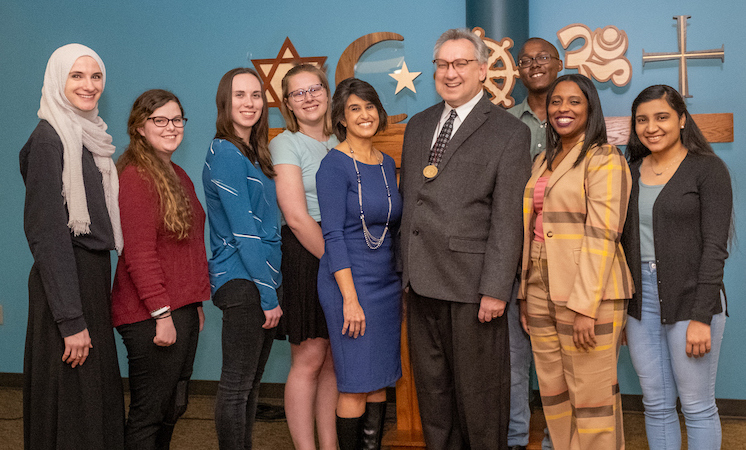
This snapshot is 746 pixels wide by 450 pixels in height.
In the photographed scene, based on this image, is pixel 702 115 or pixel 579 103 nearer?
pixel 579 103

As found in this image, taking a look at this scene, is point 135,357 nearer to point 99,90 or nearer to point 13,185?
point 99,90

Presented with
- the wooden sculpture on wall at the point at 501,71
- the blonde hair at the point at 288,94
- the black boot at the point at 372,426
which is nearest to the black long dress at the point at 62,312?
the blonde hair at the point at 288,94

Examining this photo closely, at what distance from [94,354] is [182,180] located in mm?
647

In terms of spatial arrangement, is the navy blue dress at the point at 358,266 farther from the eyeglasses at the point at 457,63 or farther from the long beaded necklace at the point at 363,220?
the eyeglasses at the point at 457,63

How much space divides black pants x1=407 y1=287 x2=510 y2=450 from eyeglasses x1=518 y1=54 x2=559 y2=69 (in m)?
1.18

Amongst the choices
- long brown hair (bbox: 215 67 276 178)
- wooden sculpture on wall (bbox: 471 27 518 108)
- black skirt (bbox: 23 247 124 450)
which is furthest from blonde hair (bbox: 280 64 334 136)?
wooden sculpture on wall (bbox: 471 27 518 108)

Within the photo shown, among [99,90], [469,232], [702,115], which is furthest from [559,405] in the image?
[99,90]

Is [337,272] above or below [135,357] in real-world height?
above

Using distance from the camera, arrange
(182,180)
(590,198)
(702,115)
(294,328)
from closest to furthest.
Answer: (590,198) < (182,180) < (294,328) < (702,115)

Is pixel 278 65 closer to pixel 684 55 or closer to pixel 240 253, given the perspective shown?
pixel 240 253

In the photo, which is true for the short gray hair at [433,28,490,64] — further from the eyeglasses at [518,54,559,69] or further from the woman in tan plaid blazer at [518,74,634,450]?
the eyeglasses at [518,54,559,69]

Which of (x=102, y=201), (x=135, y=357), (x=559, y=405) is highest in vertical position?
(x=102, y=201)

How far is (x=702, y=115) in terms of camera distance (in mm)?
2850

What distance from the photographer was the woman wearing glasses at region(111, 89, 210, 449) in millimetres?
1870
